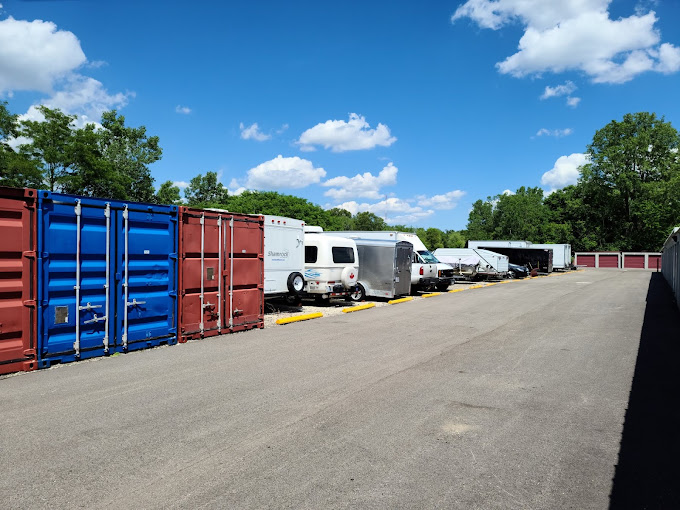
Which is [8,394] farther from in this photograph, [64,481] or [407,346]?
[407,346]

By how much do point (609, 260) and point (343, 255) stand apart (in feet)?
211

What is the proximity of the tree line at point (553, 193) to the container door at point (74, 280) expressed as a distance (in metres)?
31.7

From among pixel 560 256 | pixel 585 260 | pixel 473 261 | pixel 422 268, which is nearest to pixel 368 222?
pixel 585 260

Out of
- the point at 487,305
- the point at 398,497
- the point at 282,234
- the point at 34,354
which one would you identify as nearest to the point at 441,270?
the point at 487,305

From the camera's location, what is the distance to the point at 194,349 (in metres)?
8.91

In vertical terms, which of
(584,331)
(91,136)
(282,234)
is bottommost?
(584,331)

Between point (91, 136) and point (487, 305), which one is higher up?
point (91, 136)

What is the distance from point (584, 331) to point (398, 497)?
971 centimetres

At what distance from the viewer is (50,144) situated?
35.2 meters

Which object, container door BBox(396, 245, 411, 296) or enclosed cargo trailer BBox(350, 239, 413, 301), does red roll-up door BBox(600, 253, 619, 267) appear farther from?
enclosed cargo trailer BBox(350, 239, 413, 301)

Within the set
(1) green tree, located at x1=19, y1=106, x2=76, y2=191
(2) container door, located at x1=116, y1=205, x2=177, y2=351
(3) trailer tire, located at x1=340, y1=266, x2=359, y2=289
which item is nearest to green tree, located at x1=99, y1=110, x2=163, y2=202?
(1) green tree, located at x1=19, y1=106, x2=76, y2=191

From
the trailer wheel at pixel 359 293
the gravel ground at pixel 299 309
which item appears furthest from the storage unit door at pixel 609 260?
the trailer wheel at pixel 359 293

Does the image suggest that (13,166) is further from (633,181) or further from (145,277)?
(633,181)

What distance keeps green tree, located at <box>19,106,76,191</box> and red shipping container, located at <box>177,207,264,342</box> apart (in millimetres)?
30695
